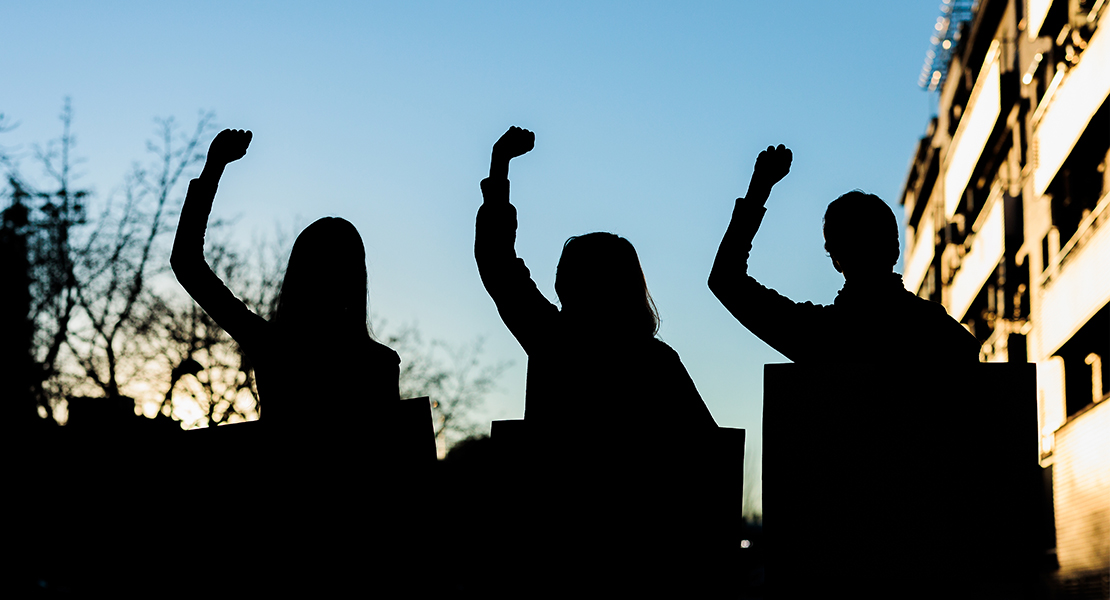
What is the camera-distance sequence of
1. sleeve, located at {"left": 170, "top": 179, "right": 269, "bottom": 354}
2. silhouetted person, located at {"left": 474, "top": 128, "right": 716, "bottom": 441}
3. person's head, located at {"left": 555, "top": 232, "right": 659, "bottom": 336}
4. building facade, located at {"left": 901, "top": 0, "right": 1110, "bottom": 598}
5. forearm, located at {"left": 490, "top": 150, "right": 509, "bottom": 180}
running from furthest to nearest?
building facade, located at {"left": 901, "top": 0, "right": 1110, "bottom": 598}
forearm, located at {"left": 490, "top": 150, "right": 509, "bottom": 180}
sleeve, located at {"left": 170, "top": 179, "right": 269, "bottom": 354}
person's head, located at {"left": 555, "top": 232, "right": 659, "bottom": 336}
silhouetted person, located at {"left": 474, "top": 128, "right": 716, "bottom": 441}

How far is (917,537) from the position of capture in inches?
105

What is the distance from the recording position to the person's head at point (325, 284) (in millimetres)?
3088

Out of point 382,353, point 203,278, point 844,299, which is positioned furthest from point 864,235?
point 203,278

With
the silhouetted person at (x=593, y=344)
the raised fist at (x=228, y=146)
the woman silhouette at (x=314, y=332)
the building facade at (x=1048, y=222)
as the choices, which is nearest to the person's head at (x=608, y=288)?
the silhouetted person at (x=593, y=344)

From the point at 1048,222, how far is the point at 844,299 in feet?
73.5

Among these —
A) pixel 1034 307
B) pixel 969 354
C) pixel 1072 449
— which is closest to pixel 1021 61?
pixel 1034 307

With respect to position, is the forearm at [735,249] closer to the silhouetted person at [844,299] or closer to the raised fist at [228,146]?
the silhouetted person at [844,299]

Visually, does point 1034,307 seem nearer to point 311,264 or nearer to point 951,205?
point 951,205

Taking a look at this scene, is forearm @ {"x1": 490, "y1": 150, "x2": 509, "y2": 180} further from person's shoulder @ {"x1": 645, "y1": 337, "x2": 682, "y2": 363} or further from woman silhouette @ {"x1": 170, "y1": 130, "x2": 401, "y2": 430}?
person's shoulder @ {"x1": 645, "y1": 337, "x2": 682, "y2": 363}

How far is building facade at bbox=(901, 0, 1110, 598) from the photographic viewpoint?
60.5 ft

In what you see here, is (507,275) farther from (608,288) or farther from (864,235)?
(864,235)

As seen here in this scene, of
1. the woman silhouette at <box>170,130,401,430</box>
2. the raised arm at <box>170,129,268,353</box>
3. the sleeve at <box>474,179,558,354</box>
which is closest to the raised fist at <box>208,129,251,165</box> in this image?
the raised arm at <box>170,129,268,353</box>

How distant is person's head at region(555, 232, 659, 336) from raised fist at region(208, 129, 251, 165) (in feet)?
3.93

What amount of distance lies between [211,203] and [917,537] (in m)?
2.17
